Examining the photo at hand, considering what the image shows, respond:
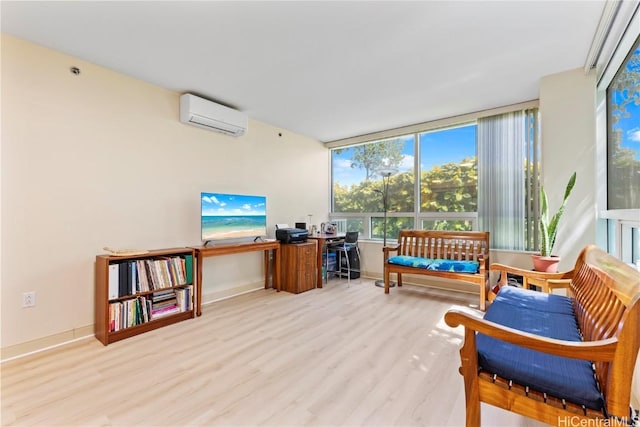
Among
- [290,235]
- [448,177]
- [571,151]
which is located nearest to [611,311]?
[571,151]

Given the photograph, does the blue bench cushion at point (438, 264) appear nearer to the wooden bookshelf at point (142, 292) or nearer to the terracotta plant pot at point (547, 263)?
the terracotta plant pot at point (547, 263)

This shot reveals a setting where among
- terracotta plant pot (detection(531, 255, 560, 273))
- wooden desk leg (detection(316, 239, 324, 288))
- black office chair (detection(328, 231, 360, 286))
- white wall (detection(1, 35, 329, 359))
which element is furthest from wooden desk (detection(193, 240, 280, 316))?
terracotta plant pot (detection(531, 255, 560, 273))

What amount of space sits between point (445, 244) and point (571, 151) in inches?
69.2

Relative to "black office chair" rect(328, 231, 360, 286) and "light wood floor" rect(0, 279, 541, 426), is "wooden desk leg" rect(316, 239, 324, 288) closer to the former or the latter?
"black office chair" rect(328, 231, 360, 286)

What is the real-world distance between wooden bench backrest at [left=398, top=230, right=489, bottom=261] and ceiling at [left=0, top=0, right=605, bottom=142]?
1.76 meters

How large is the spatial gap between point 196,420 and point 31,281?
1.91 metres

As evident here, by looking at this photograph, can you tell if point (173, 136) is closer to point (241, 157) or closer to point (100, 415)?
point (241, 157)

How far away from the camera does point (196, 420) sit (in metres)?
1.54

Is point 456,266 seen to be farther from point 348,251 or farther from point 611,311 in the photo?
point 611,311

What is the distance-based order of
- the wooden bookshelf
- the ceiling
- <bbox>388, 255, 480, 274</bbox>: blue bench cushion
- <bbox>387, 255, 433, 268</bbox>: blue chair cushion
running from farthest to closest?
<bbox>387, 255, 433, 268</bbox>: blue chair cushion → <bbox>388, 255, 480, 274</bbox>: blue bench cushion → the wooden bookshelf → the ceiling

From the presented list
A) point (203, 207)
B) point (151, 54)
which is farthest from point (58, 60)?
point (203, 207)

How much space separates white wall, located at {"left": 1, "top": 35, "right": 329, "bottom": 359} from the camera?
7.29 feet

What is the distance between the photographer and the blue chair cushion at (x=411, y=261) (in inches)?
146

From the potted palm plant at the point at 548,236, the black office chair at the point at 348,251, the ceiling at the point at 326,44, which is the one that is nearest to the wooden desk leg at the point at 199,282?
the ceiling at the point at 326,44
